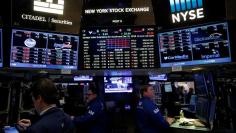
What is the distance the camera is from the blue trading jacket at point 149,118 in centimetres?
424

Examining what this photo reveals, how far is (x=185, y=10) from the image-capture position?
4.29 metres

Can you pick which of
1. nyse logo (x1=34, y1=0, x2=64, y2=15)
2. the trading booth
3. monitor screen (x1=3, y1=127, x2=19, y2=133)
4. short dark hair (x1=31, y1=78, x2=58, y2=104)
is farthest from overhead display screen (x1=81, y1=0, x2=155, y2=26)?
short dark hair (x1=31, y1=78, x2=58, y2=104)

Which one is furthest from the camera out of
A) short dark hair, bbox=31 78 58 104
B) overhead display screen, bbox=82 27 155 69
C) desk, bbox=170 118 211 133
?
overhead display screen, bbox=82 27 155 69

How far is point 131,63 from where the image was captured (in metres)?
4.38

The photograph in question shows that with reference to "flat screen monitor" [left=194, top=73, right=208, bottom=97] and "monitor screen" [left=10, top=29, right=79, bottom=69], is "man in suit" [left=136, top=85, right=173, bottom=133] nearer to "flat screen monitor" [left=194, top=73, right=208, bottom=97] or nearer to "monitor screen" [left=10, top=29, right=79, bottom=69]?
"flat screen monitor" [left=194, top=73, right=208, bottom=97]

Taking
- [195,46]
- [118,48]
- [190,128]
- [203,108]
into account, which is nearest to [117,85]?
[118,48]

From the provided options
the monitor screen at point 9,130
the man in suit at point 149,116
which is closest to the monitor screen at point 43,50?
the monitor screen at point 9,130

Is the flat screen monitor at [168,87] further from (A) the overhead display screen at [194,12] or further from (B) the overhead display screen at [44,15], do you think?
(B) the overhead display screen at [44,15]

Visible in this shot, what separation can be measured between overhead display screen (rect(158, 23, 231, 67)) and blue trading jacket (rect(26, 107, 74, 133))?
93.3 inches

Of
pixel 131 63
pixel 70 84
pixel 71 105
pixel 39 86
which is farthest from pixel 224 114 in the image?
pixel 70 84

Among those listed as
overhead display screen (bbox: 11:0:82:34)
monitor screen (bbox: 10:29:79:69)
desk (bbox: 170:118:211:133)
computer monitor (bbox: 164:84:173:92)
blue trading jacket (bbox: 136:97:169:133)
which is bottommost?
desk (bbox: 170:118:211:133)

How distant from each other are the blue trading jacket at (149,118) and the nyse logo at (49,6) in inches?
73.3

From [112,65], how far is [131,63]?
286 millimetres

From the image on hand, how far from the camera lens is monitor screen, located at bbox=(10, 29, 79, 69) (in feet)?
12.9
